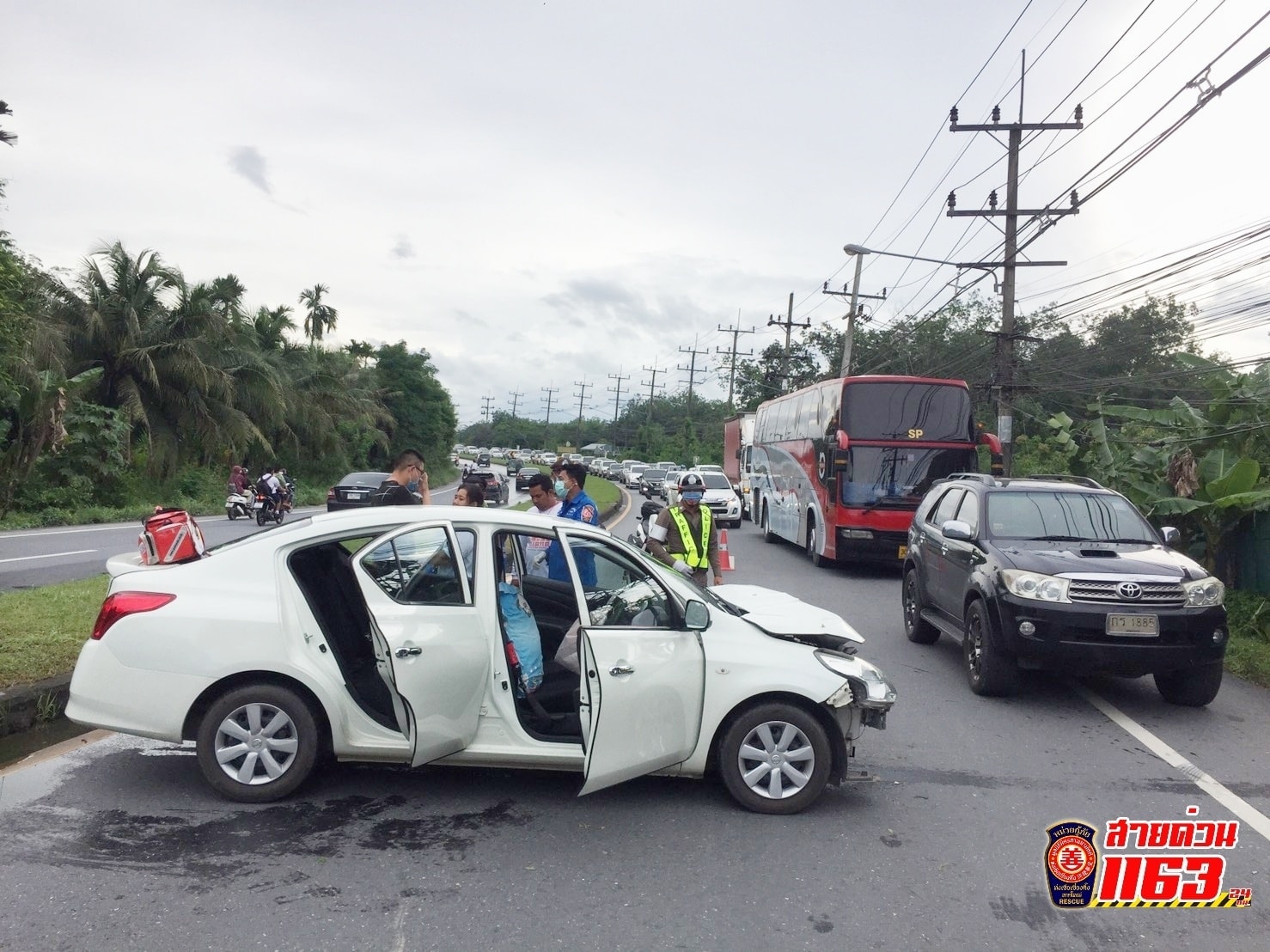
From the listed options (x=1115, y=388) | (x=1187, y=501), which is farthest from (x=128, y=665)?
(x=1115, y=388)

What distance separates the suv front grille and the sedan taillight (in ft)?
20.4

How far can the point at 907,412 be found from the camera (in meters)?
17.1

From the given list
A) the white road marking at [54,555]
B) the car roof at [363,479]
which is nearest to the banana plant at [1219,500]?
the white road marking at [54,555]

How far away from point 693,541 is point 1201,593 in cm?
395

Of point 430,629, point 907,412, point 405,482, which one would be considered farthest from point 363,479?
point 430,629

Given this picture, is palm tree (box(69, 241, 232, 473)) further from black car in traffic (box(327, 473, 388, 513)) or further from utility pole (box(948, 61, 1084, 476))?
utility pole (box(948, 61, 1084, 476))

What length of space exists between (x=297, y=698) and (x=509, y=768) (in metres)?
1.35

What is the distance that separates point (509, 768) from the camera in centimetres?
602

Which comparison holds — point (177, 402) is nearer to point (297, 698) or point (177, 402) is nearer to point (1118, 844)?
point (297, 698)

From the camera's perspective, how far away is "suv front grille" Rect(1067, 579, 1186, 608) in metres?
7.68

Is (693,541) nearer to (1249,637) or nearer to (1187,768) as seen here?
(1187,768)

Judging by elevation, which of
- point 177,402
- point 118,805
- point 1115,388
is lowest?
point 118,805

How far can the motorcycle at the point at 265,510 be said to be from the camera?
26.9 meters
